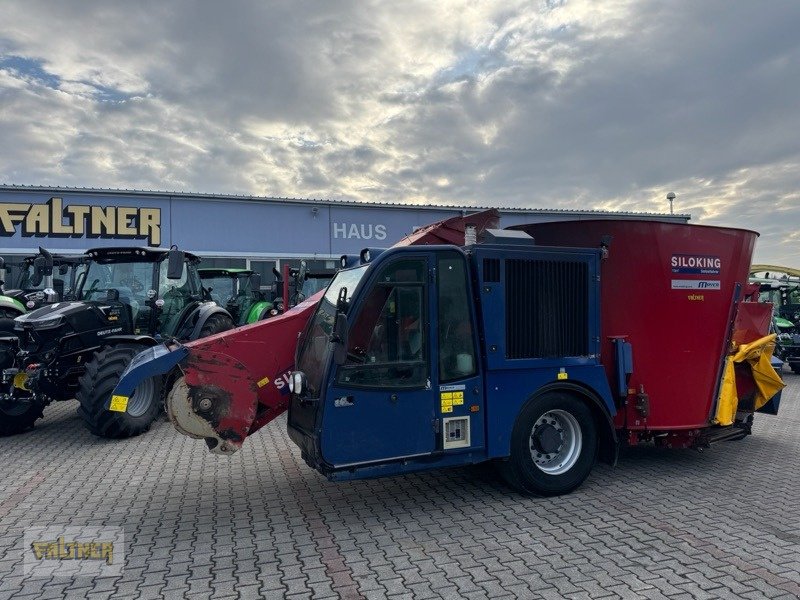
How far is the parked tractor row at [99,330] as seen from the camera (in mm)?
7324

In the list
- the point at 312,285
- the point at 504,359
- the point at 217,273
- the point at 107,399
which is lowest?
the point at 107,399

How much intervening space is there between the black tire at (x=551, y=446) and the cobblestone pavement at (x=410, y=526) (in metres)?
0.18

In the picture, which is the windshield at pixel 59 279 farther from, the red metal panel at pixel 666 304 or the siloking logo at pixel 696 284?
the siloking logo at pixel 696 284

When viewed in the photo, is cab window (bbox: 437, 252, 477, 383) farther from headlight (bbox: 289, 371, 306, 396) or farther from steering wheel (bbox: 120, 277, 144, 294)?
steering wheel (bbox: 120, 277, 144, 294)

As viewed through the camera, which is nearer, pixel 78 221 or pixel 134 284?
pixel 134 284

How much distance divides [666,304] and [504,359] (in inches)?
77.1

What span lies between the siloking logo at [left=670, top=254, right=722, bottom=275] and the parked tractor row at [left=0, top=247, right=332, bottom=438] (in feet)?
20.0

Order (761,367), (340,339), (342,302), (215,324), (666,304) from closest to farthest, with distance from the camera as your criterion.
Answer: (340,339)
(342,302)
(666,304)
(761,367)
(215,324)

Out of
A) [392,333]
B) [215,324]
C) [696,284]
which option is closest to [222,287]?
[215,324]

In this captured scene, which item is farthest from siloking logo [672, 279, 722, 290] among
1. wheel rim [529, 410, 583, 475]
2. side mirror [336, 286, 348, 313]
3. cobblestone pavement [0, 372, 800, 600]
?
side mirror [336, 286, 348, 313]

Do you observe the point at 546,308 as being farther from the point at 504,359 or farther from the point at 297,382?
the point at 297,382

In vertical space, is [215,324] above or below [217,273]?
below

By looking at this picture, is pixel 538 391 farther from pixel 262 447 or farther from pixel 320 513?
pixel 262 447

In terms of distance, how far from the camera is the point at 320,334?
495 cm
